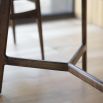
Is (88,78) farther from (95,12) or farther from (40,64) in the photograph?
(95,12)

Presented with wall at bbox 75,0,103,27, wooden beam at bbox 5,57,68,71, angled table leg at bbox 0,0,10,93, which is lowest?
wall at bbox 75,0,103,27

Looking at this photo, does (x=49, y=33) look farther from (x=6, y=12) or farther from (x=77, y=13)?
(x=6, y=12)

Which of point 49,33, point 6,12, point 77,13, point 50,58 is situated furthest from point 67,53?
point 77,13

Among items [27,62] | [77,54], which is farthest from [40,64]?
[77,54]

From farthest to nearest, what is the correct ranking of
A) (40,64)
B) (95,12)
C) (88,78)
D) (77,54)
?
(95,12), (77,54), (40,64), (88,78)

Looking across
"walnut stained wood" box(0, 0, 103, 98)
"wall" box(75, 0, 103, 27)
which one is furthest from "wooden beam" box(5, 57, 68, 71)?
"wall" box(75, 0, 103, 27)

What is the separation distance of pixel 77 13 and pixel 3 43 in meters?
1.88

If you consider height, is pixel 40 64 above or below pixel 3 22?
below

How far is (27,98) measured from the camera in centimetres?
159

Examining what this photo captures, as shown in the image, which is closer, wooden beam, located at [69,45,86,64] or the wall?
wooden beam, located at [69,45,86,64]

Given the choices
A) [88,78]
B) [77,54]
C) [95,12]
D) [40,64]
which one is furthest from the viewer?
[95,12]

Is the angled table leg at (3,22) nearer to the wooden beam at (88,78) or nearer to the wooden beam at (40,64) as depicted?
the wooden beam at (40,64)

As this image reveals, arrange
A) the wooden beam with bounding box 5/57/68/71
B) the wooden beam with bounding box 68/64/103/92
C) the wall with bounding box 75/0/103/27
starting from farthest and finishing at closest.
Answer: the wall with bounding box 75/0/103/27, the wooden beam with bounding box 5/57/68/71, the wooden beam with bounding box 68/64/103/92

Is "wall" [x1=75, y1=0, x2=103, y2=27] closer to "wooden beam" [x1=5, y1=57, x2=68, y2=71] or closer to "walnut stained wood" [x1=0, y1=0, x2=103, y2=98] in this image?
"walnut stained wood" [x1=0, y1=0, x2=103, y2=98]
